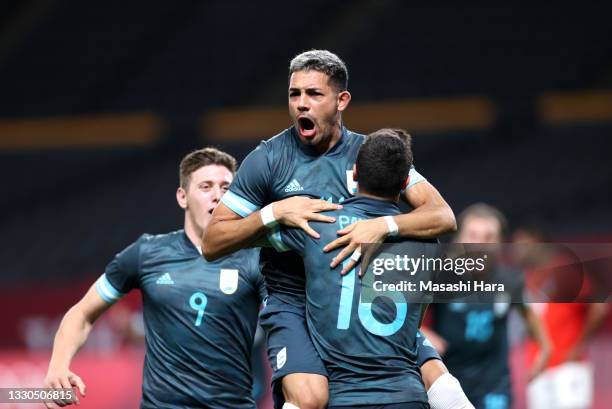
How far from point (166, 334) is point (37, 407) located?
442 cm

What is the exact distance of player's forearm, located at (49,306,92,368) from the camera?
17.2 feet

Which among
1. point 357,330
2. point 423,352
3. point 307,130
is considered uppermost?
point 307,130

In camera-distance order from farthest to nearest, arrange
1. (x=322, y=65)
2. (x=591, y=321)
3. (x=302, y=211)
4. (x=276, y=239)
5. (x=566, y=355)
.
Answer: (x=566, y=355), (x=591, y=321), (x=322, y=65), (x=276, y=239), (x=302, y=211)

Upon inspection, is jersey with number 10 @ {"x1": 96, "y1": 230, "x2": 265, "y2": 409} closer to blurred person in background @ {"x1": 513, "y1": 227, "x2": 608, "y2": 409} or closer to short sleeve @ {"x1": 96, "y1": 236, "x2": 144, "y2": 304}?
short sleeve @ {"x1": 96, "y1": 236, "x2": 144, "y2": 304}

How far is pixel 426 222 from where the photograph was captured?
457 centimetres

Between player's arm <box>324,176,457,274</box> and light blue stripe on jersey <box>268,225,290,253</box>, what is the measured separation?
270 mm

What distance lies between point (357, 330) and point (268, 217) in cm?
61

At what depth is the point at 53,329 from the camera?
12.6 m

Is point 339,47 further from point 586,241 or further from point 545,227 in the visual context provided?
point 586,241

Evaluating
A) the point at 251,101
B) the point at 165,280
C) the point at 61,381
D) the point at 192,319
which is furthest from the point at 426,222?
the point at 251,101

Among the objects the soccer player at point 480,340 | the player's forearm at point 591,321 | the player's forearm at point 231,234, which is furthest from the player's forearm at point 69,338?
the player's forearm at point 591,321

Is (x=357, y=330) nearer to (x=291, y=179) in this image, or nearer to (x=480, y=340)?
(x=291, y=179)

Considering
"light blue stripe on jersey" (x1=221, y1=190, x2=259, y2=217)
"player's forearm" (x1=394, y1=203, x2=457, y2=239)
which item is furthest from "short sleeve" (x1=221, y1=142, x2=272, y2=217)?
"player's forearm" (x1=394, y1=203, x2=457, y2=239)

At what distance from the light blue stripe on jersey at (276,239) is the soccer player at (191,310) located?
1.06m
